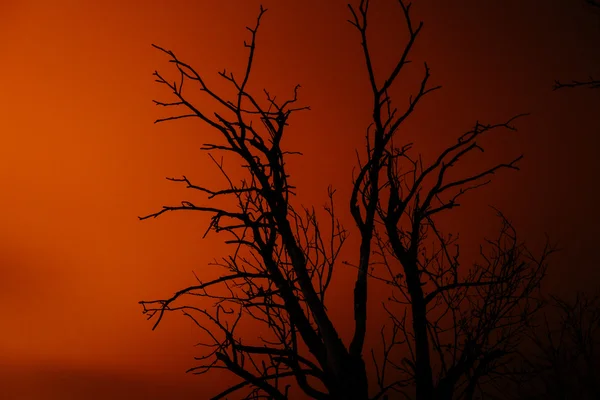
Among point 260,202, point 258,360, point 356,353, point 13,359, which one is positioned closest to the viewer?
point 356,353

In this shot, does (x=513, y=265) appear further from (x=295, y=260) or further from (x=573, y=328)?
(x=573, y=328)

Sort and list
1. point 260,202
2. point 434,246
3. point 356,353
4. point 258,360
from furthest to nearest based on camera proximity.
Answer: point 258,360, point 434,246, point 260,202, point 356,353

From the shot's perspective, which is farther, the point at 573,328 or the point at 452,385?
the point at 573,328

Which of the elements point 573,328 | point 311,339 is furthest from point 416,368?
point 573,328

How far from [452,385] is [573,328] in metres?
2.17

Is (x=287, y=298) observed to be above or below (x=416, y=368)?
above

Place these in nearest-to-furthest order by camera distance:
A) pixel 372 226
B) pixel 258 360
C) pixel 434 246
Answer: pixel 372 226 < pixel 434 246 < pixel 258 360

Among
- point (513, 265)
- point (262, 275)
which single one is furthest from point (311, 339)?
point (513, 265)

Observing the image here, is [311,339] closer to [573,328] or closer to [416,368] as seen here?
[416,368]

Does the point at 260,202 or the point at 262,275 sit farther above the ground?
the point at 260,202

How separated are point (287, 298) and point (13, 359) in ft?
9.64

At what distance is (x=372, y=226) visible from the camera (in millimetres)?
2057

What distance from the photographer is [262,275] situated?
6.56 feet

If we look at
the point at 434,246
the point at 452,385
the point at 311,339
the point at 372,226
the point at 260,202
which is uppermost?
the point at 434,246
